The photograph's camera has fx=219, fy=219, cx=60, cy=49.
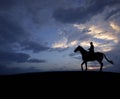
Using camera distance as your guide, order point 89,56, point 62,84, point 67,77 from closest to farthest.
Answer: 1. point 62,84
2. point 67,77
3. point 89,56

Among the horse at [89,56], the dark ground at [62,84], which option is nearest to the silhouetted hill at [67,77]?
the dark ground at [62,84]

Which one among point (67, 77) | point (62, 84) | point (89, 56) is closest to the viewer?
point (62, 84)

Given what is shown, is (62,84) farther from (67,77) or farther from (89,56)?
(89,56)

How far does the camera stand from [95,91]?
75.5 ft

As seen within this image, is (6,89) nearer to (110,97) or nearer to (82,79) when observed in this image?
(82,79)

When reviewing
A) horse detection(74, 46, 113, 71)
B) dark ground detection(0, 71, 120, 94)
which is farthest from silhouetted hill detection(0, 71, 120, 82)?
horse detection(74, 46, 113, 71)

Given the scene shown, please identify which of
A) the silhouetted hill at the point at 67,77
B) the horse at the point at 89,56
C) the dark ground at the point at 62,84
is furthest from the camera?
the horse at the point at 89,56

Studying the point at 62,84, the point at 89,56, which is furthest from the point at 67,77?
the point at 89,56

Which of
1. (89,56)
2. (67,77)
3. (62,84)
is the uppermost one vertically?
(89,56)

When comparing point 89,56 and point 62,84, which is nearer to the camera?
point 62,84

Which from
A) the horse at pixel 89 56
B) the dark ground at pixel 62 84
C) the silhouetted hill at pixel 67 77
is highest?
the horse at pixel 89 56

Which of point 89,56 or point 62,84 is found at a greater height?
point 89,56

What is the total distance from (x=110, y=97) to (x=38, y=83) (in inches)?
307

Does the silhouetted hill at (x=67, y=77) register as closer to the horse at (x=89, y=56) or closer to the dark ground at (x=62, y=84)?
the dark ground at (x=62, y=84)
